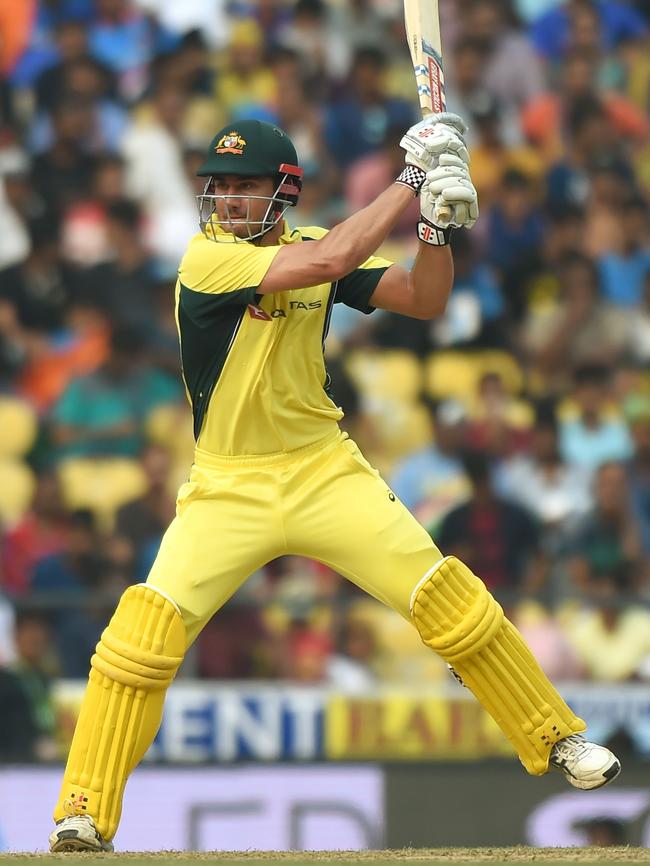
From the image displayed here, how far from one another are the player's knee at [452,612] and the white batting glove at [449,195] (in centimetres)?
101

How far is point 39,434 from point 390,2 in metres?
3.97

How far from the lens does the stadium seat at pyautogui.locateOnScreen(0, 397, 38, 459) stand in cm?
934

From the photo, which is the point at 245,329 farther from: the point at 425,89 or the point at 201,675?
the point at 201,675

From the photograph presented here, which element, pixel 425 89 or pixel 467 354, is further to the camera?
pixel 467 354

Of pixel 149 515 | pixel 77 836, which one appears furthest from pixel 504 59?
pixel 77 836

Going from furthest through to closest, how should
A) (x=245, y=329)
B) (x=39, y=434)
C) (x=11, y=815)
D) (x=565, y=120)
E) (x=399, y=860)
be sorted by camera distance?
(x=565, y=120) → (x=39, y=434) → (x=11, y=815) → (x=245, y=329) → (x=399, y=860)

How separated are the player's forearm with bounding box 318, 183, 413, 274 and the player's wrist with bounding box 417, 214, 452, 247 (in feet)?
0.35

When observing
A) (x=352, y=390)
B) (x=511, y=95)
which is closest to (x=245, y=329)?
(x=352, y=390)

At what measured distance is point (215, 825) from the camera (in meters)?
7.41

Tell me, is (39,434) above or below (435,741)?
above

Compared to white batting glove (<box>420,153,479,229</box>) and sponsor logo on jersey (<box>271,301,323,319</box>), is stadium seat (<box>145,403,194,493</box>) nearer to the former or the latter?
sponsor logo on jersey (<box>271,301,323,319</box>)

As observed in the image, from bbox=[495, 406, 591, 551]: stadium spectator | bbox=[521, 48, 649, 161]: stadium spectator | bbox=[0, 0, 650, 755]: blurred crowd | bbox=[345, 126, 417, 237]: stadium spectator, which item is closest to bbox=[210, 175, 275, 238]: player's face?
bbox=[0, 0, 650, 755]: blurred crowd

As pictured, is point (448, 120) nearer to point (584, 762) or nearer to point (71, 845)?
point (584, 762)

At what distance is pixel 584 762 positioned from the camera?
16.3 ft
